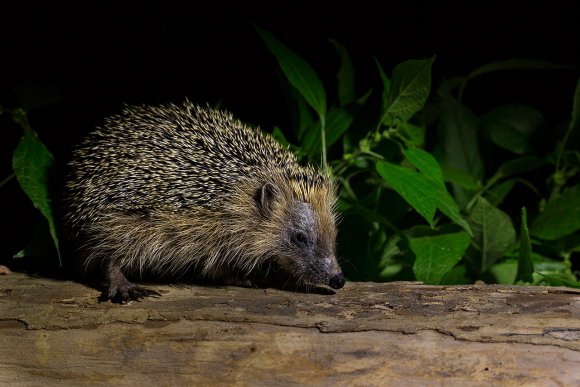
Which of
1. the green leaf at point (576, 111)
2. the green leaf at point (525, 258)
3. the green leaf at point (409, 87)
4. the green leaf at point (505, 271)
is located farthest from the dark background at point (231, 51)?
the green leaf at point (525, 258)

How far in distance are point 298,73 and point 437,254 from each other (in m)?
1.47

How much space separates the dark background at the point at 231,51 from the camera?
5715 mm

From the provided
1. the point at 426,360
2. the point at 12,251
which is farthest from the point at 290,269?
the point at 12,251

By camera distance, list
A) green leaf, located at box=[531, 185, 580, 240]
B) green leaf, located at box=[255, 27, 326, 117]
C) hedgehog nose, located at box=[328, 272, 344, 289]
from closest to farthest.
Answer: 1. hedgehog nose, located at box=[328, 272, 344, 289]
2. green leaf, located at box=[255, 27, 326, 117]
3. green leaf, located at box=[531, 185, 580, 240]

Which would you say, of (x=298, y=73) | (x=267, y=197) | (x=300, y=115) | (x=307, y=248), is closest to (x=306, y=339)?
(x=307, y=248)

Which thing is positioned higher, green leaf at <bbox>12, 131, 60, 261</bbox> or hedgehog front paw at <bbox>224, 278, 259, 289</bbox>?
green leaf at <bbox>12, 131, 60, 261</bbox>

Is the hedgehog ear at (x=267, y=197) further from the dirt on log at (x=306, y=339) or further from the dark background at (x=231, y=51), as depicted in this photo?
the dark background at (x=231, y=51)

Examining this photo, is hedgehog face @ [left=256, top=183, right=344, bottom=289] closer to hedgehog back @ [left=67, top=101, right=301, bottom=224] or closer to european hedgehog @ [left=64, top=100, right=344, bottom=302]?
european hedgehog @ [left=64, top=100, right=344, bottom=302]

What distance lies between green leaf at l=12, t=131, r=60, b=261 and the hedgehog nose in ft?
5.37

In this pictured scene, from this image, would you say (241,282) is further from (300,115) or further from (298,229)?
(300,115)

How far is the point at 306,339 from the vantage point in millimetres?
3428

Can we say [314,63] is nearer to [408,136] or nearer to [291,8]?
[291,8]

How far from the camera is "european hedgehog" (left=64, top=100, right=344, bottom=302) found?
4.29m

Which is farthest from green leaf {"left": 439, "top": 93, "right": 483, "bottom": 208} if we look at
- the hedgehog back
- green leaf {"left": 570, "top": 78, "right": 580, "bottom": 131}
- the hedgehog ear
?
the hedgehog ear
